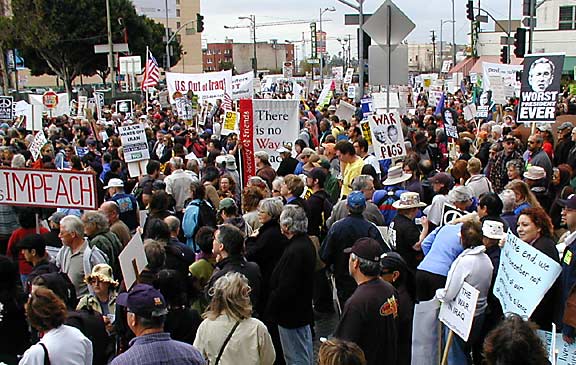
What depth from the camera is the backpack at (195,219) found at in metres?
8.43

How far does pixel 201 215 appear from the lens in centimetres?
851

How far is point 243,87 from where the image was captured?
2325cm

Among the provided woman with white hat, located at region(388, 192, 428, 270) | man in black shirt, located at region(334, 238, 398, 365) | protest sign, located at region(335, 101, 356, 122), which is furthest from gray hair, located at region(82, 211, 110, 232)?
protest sign, located at region(335, 101, 356, 122)

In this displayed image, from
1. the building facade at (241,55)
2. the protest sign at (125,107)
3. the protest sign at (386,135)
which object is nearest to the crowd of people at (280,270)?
the protest sign at (386,135)

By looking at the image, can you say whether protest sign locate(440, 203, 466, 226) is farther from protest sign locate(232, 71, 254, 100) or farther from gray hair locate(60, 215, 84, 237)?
protest sign locate(232, 71, 254, 100)

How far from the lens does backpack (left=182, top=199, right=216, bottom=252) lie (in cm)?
843

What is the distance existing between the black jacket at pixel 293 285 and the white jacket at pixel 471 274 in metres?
1.29

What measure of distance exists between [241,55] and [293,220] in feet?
525

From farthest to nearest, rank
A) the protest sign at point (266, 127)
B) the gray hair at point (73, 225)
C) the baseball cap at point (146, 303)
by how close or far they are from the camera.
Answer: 1. the protest sign at point (266, 127)
2. the gray hair at point (73, 225)
3. the baseball cap at point (146, 303)

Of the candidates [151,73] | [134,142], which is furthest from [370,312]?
[151,73]

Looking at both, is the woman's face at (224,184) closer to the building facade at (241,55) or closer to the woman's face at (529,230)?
the woman's face at (529,230)

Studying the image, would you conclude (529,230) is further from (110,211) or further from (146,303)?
(110,211)

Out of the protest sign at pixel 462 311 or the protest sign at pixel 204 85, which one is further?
the protest sign at pixel 204 85

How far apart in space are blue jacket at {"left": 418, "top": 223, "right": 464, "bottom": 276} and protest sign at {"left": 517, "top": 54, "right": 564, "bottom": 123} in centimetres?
685
